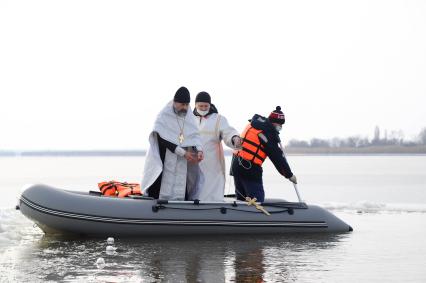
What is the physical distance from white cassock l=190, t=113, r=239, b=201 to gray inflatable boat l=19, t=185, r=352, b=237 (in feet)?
0.79

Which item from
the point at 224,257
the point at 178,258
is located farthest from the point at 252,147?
the point at 178,258

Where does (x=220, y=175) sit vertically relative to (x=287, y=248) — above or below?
above

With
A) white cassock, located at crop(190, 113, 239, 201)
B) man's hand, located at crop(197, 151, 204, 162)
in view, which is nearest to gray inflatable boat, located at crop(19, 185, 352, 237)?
white cassock, located at crop(190, 113, 239, 201)

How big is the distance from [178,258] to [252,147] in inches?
90.1

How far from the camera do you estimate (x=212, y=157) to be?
316 inches

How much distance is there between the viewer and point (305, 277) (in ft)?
18.0

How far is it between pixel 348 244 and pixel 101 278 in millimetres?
3147

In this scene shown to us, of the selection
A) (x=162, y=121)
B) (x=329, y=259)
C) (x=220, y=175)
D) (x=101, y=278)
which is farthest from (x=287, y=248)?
(x=101, y=278)

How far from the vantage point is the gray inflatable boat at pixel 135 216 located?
7.41m

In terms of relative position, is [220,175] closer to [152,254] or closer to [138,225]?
[138,225]

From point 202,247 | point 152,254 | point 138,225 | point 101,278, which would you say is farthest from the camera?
point 138,225

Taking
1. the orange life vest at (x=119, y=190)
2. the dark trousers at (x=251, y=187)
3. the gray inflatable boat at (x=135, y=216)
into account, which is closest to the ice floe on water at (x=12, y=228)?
the gray inflatable boat at (x=135, y=216)

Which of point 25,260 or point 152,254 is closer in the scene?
point 25,260

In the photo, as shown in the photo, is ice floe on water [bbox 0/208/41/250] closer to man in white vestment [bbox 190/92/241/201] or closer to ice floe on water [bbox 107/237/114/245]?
ice floe on water [bbox 107/237/114/245]
